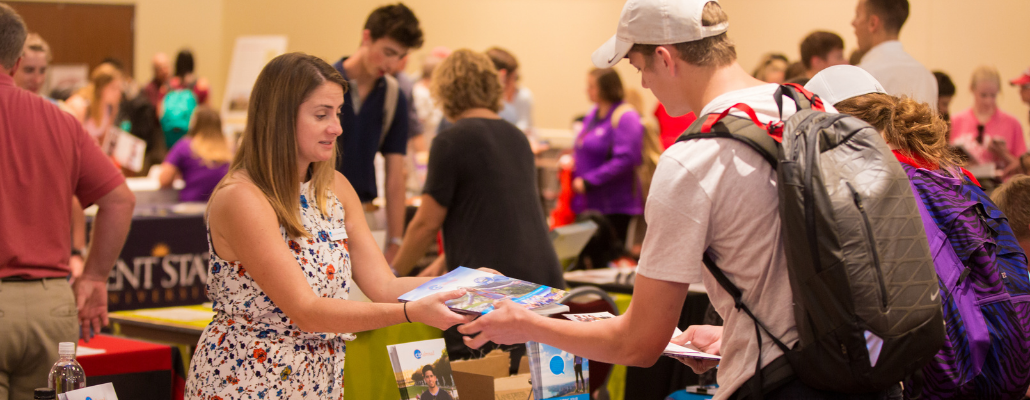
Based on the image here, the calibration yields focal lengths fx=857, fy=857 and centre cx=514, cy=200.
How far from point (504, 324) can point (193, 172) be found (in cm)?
477

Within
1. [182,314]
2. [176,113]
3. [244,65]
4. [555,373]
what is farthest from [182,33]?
[555,373]

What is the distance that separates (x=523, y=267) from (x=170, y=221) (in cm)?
282

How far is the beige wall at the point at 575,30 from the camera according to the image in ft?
21.5

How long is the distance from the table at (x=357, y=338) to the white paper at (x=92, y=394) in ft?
1.96

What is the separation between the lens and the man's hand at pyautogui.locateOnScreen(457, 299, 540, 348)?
1.67 meters

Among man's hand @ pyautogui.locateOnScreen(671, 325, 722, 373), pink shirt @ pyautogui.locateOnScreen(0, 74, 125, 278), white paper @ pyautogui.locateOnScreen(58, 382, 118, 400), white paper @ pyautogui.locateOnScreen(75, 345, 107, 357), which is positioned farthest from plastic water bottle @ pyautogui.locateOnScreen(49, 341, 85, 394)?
man's hand @ pyautogui.locateOnScreen(671, 325, 722, 373)

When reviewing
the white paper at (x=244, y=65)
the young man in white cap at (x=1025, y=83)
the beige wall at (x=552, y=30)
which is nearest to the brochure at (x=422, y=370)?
the young man in white cap at (x=1025, y=83)

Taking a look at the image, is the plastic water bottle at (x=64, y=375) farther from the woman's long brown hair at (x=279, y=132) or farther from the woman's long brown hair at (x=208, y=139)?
the woman's long brown hair at (x=208, y=139)

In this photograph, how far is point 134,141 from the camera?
561 cm

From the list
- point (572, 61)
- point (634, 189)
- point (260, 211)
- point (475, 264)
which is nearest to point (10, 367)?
point (260, 211)

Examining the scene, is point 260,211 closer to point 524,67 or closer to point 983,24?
point 983,24

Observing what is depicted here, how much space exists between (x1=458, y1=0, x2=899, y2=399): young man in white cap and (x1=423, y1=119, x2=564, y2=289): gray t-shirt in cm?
133

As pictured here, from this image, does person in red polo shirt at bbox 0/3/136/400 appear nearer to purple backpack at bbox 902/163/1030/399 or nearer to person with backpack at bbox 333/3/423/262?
person with backpack at bbox 333/3/423/262

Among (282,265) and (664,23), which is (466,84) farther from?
(664,23)
